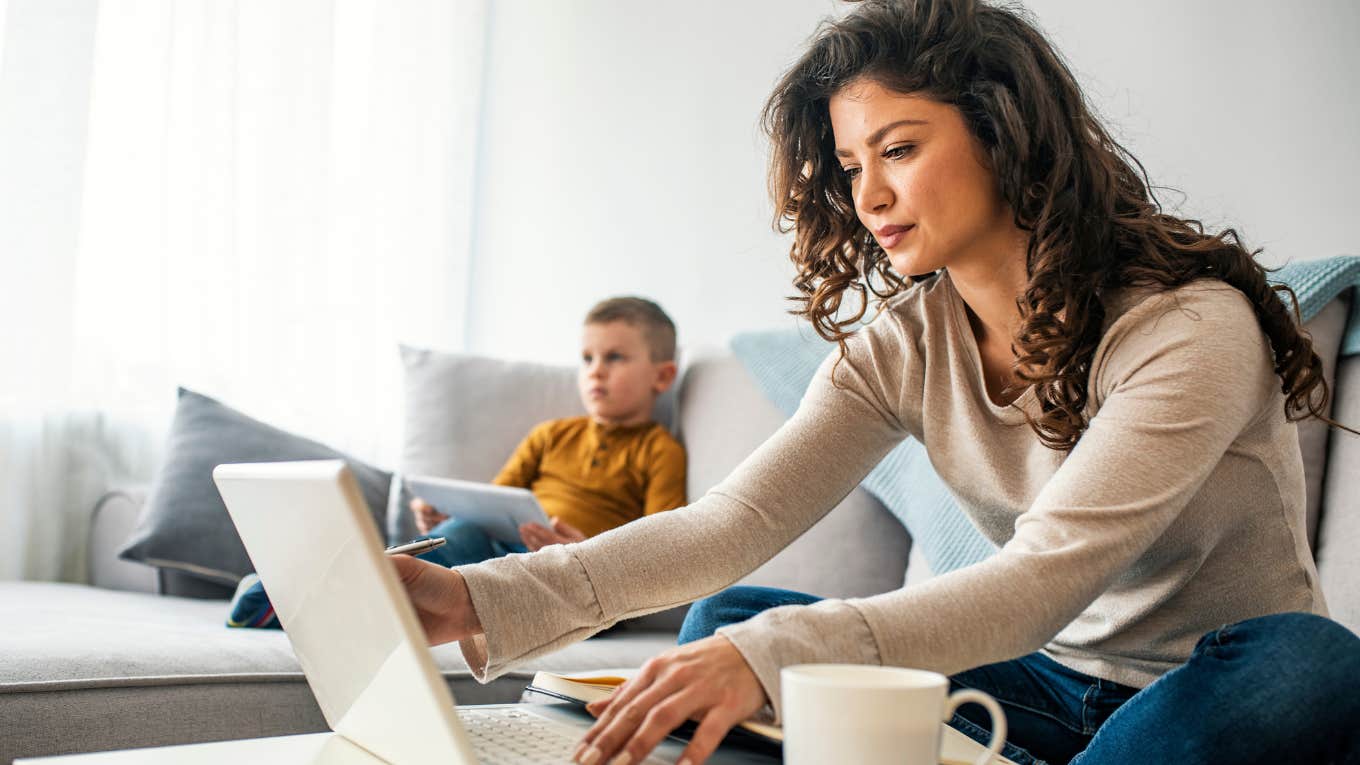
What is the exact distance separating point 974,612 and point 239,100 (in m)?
2.19

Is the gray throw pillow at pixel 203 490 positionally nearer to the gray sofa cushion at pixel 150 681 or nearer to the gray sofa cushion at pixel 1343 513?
the gray sofa cushion at pixel 150 681

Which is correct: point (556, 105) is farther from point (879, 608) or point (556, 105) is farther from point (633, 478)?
point (879, 608)

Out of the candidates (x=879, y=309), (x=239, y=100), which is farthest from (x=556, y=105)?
(x=879, y=309)

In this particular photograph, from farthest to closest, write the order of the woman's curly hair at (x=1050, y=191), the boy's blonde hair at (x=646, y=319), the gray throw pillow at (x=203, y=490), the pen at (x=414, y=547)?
the boy's blonde hair at (x=646, y=319) → the gray throw pillow at (x=203, y=490) → the woman's curly hair at (x=1050, y=191) → the pen at (x=414, y=547)

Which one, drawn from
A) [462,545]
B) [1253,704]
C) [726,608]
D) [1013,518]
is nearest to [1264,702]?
[1253,704]

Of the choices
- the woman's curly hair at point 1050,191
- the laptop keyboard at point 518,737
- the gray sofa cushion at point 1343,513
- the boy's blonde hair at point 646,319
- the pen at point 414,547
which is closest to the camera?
the laptop keyboard at point 518,737

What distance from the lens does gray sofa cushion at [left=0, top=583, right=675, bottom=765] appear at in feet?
3.84

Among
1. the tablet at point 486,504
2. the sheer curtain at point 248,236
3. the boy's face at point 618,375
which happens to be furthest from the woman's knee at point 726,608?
the sheer curtain at point 248,236

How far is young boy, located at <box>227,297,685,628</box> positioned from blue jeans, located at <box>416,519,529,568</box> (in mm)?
192

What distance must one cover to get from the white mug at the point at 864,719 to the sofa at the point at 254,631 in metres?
0.88

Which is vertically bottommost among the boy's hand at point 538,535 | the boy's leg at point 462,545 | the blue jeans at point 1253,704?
the boy's leg at point 462,545

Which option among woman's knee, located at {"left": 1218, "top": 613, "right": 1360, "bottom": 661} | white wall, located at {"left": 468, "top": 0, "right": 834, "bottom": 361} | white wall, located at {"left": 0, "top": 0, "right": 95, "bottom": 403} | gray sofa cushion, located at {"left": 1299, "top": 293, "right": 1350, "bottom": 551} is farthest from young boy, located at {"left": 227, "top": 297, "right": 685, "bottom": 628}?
woman's knee, located at {"left": 1218, "top": 613, "right": 1360, "bottom": 661}

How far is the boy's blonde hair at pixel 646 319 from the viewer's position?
2.21 m

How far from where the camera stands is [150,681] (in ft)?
4.09
